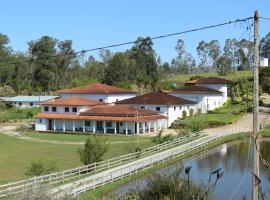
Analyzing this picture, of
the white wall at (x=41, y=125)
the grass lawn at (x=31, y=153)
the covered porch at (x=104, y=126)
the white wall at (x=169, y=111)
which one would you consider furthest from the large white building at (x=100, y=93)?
the grass lawn at (x=31, y=153)

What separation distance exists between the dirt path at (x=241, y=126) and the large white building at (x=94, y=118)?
6.73 metres

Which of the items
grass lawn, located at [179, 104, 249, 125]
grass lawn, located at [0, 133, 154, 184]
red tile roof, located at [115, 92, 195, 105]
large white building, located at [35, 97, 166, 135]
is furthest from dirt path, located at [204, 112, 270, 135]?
grass lawn, located at [0, 133, 154, 184]

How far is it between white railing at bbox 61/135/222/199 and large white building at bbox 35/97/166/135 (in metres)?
12.9

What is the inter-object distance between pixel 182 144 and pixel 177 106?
65.6ft

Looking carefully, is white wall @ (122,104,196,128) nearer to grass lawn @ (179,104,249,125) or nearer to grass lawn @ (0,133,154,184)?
grass lawn @ (179,104,249,125)

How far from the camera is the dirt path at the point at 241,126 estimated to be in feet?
165

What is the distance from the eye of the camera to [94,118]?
53750 mm

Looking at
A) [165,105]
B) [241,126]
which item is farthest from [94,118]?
[241,126]

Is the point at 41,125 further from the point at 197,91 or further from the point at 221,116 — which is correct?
the point at 197,91

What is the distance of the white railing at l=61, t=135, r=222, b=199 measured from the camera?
70.9 feet

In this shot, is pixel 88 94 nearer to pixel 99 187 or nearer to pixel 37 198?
pixel 99 187

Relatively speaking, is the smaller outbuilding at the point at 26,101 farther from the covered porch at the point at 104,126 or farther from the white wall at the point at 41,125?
the covered porch at the point at 104,126

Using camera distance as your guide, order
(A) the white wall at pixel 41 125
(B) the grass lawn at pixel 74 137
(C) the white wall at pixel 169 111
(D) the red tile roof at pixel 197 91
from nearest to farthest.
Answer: (B) the grass lawn at pixel 74 137
(C) the white wall at pixel 169 111
(A) the white wall at pixel 41 125
(D) the red tile roof at pixel 197 91

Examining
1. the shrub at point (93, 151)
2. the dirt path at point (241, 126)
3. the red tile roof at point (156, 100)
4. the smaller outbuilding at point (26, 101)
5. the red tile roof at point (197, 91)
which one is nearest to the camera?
the shrub at point (93, 151)
